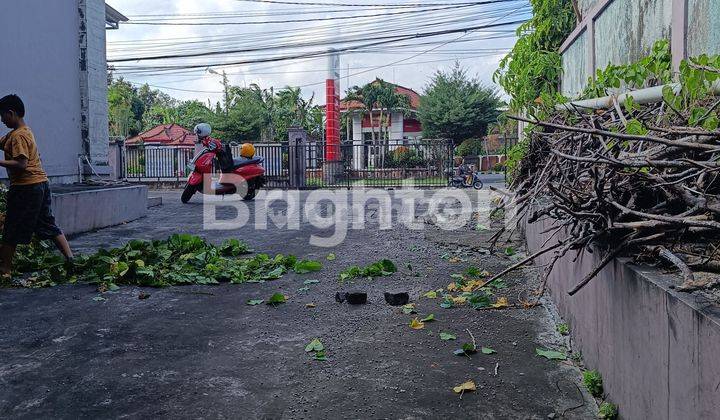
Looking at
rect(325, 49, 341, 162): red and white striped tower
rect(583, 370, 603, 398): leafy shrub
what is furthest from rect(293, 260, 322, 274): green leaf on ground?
rect(325, 49, 341, 162): red and white striped tower

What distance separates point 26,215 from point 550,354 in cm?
489

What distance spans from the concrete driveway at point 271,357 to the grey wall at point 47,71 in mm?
4865

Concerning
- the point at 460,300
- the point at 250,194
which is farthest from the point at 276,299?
the point at 250,194

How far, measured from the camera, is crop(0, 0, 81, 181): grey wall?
8.62 metres

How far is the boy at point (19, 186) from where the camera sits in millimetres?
5570

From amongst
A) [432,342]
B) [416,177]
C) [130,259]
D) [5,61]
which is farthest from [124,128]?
[432,342]

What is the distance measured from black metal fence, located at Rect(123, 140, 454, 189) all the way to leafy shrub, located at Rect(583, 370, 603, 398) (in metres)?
17.7

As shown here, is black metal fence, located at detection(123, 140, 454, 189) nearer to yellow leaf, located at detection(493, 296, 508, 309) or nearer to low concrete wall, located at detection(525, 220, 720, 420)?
yellow leaf, located at detection(493, 296, 508, 309)

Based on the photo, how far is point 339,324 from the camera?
4.33 m

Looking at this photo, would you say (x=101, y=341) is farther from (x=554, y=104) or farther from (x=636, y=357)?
(x=554, y=104)

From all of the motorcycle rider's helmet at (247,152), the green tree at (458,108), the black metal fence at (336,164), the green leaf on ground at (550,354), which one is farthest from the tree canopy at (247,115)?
the green leaf on ground at (550,354)

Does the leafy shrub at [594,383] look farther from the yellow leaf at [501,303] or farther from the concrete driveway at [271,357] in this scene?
the yellow leaf at [501,303]

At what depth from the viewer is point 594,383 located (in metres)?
2.98

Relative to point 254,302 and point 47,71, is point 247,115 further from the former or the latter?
point 254,302
